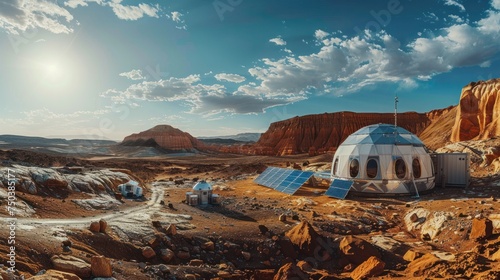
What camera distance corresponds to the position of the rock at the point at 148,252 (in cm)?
1013

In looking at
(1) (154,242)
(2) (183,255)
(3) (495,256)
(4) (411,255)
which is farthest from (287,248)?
(3) (495,256)

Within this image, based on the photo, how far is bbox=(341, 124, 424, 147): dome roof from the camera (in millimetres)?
21969

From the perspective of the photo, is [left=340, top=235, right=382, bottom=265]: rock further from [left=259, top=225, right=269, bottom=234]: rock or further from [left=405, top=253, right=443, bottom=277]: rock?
[left=259, top=225, right=269, bottom=234]: rock

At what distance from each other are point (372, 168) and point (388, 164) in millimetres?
1084

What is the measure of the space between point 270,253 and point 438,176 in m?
18.0

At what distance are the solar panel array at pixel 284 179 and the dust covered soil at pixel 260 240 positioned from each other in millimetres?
5048

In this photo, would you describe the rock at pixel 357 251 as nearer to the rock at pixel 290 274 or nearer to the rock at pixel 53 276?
the rock at pixel 290 274

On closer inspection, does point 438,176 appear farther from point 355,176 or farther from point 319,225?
point 319,225

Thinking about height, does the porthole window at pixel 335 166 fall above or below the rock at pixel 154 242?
above

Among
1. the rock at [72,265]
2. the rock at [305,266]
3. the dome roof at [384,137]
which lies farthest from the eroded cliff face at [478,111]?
the rock at [72,265]

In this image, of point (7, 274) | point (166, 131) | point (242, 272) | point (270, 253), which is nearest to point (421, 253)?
point (270, 253)

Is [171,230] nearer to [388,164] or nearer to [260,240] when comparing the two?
[260,240]

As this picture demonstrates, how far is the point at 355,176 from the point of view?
72.1ft

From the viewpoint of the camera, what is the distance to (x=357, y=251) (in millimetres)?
11016
